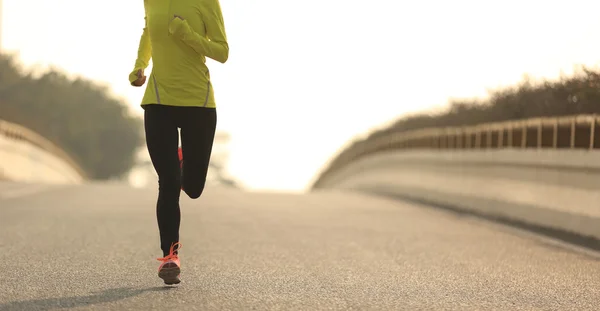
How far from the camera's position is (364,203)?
63.4 ft

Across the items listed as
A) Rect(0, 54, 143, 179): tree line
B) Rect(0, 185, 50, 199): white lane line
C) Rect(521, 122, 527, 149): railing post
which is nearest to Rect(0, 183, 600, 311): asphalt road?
Rect(521, 122, 527, 149): railing post

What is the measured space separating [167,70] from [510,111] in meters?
11.0

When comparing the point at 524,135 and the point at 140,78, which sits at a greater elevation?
the point at 140,78

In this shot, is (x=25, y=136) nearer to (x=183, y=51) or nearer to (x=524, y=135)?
(x=524, y=135)

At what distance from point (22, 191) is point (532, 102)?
821 centimetres

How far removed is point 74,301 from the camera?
6.94 m

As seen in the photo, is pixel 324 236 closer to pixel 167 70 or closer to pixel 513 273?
pixel 513 273

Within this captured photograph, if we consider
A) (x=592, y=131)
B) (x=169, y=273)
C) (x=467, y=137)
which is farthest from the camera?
(x=467, y=137)

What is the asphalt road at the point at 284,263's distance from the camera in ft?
23.9

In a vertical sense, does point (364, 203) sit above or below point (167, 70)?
below

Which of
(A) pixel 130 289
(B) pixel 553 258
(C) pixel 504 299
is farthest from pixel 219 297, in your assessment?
(B) pixel 553 258

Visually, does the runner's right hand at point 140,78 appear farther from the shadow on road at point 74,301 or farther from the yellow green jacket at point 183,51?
the shadow on road at point 74,301

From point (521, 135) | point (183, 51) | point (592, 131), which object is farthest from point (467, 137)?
point (183, 51)

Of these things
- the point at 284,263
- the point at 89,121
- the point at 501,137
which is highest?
the point at 501,137
